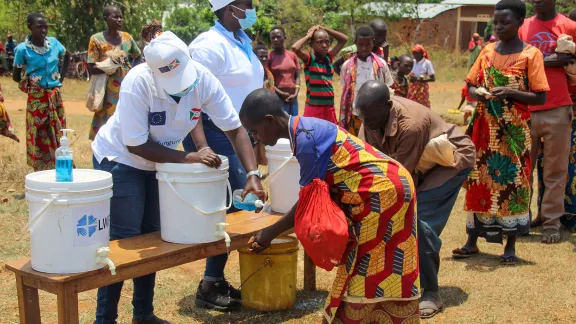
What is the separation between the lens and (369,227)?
9.30 feet

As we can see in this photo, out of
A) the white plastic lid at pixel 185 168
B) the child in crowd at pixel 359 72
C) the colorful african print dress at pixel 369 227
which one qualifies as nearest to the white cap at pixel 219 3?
the white plastic lid at pixel 185 168

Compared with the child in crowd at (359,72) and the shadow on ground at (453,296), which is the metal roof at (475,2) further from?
the shadow on ground at (453,296)

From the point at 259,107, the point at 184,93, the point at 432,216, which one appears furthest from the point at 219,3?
the point at 432,216

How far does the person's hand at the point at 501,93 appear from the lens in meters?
4.95

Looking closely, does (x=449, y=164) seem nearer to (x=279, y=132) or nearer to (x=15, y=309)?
(x=279, y=132)

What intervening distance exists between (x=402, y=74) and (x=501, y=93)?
5.50 metres

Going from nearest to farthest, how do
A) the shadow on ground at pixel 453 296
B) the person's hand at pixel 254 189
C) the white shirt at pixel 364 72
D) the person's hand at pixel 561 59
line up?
the person's hand at pixel 254 189 → the shadow on ground at pixel 453 296 → the person's hand at pixel 561 59 → the white shirt at pixel 364 72

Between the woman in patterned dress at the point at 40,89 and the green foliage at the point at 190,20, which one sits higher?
the green foliage at the point at 190,20

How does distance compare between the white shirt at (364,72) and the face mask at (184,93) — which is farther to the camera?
the white shirt at (364,72)

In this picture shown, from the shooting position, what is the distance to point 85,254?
2.85 metres

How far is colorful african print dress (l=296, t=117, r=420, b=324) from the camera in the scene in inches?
110

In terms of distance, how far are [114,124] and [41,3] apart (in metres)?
19.1

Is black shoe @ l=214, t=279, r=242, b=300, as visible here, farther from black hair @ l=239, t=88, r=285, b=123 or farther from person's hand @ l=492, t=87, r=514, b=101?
person's hand @ l=492, t=87, r=514, b=101

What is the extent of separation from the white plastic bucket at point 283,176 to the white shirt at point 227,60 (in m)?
0.40
